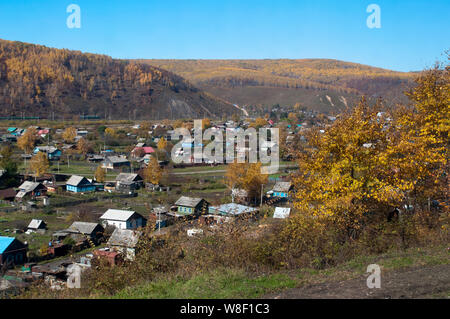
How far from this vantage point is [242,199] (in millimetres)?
20391

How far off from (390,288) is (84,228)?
13378 mm

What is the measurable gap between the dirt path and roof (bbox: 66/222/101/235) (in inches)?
487

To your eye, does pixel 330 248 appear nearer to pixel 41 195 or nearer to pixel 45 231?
pixel 45 231

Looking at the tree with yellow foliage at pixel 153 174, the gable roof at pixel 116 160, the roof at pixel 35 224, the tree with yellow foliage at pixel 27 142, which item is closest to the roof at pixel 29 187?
the tree with yellow foliage at pixel 153 174

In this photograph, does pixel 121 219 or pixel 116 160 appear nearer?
pixel 121 219

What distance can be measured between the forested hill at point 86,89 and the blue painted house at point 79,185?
39.5m

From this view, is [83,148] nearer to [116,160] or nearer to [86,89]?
[116,160]

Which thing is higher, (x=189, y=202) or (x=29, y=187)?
(x=29, y=187)

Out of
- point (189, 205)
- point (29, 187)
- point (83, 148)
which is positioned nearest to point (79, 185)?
point (29, 187)

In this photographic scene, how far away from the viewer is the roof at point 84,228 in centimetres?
1528

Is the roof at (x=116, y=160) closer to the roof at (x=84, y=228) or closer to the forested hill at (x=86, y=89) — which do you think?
the roof at (x=84, y=228)

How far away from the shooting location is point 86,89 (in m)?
71.7

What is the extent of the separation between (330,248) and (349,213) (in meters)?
0.80
